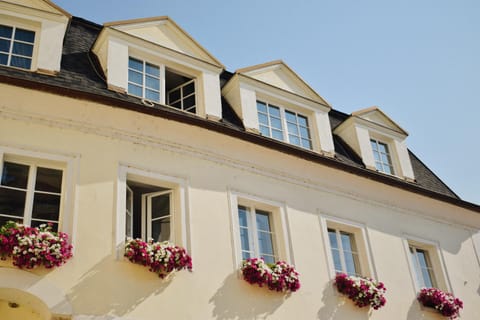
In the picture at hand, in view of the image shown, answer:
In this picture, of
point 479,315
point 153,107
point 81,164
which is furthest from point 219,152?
point 479,315

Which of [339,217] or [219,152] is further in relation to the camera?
[339,217]

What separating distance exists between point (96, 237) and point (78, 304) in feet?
4.14

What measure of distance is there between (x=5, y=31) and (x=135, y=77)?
2.80 meters

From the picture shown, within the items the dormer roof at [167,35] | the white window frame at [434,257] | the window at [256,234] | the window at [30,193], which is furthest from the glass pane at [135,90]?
the white window frame at [434,257]

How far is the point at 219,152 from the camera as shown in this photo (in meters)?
13.1

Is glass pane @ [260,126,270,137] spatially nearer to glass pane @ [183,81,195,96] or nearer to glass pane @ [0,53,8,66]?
glass pane @ [183,81,195,96]

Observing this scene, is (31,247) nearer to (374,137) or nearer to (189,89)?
(189,89)

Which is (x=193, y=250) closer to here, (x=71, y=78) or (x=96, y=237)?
(x=96, y=237)

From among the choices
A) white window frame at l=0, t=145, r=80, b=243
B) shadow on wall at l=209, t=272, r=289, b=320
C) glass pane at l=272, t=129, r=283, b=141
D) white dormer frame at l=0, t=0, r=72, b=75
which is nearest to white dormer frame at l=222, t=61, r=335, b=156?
glass pane at l=272, t=129, r=283, b=141

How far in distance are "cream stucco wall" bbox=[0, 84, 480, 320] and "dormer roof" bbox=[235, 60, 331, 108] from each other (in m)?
2.48

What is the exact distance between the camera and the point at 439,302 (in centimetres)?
1437

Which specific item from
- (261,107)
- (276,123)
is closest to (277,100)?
(261,107)

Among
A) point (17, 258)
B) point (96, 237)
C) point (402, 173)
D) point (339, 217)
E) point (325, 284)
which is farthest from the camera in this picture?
point (402, 173)

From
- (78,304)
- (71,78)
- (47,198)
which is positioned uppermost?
(71,78)
